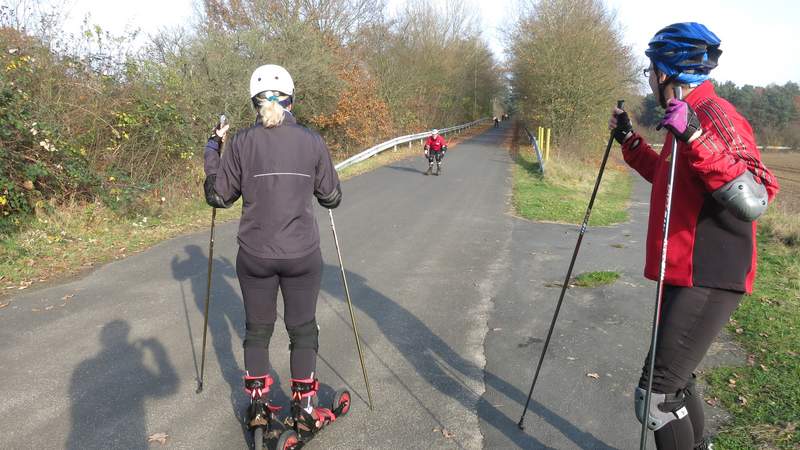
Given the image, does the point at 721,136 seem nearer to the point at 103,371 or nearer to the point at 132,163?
the point at 103,371

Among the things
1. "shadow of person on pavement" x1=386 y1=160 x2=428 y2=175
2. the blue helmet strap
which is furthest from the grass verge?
"shadow of person on pavement" x1=386 y1=160 x2=428 y2=175

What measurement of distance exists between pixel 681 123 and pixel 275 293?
2299mm

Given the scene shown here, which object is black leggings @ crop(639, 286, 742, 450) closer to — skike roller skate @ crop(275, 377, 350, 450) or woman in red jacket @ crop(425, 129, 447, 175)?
skike roller skate @ crop(275, 377, 350, 450)

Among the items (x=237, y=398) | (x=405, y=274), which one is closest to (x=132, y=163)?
(x=405, y=274)

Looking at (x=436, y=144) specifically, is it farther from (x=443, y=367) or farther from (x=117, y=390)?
(x=117, y=390)

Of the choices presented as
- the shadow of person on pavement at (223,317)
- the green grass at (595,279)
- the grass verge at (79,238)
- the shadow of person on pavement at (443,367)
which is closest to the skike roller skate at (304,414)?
the shadow of person on pavement at (223,317)

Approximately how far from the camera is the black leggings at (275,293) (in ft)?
10.6

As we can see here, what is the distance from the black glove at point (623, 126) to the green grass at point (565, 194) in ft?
27.8

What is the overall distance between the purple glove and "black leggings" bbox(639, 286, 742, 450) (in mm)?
726

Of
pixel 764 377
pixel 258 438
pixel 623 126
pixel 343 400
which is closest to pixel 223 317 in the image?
pixel 343 400

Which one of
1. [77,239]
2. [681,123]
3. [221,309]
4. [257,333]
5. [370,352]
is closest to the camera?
[681,123]

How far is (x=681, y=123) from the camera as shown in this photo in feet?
7.75

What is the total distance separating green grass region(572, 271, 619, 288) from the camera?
6883 mm

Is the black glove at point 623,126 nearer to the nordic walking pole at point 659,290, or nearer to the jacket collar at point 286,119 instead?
the nordic walking pole at point 659,290
